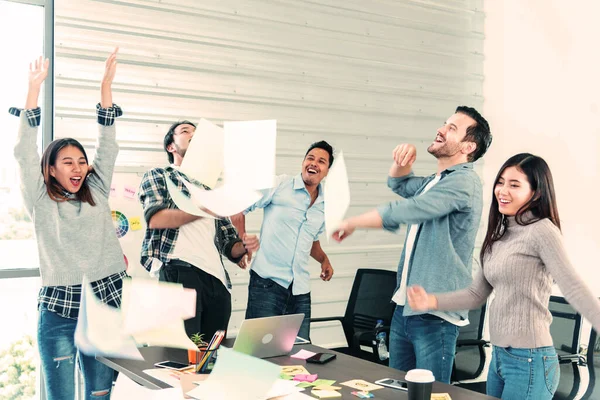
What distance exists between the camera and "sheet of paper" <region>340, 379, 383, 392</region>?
89.4 inches

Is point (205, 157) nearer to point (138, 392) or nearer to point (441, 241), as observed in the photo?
point (138, 392)

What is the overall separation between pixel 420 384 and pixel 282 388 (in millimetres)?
500


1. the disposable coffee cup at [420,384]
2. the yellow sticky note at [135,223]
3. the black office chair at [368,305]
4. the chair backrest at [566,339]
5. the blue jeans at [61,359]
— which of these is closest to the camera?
the disposable coffee cup at [420,384]

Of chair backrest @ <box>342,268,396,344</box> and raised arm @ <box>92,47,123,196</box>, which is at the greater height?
raised arm @ <box>92,47,123,196</box>

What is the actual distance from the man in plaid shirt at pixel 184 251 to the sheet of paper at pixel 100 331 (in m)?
0.35

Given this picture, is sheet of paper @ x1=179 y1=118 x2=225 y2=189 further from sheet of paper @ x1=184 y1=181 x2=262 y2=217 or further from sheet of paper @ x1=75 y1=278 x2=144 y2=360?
sheet of paper @ x1=75 y1=278 x2=144 y2=360

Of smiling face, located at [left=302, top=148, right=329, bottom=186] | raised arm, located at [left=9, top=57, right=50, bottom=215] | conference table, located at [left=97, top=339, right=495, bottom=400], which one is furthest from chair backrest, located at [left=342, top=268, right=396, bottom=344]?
raised arm, located at [left=9, top=57, right=50, bottom=215]

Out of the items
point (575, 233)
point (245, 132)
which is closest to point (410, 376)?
point (245, 132)

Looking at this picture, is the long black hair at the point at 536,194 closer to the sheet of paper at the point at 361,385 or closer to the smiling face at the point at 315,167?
the sheet of paper at the point at 361,385

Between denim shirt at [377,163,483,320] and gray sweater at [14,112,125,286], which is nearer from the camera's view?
denim shirt at [377,163,483,320]

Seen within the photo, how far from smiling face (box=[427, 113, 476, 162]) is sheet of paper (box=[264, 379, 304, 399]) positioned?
1.20 meters

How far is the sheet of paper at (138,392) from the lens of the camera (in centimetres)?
207

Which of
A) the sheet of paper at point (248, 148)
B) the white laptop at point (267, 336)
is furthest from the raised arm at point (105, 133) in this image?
the white laptop at point (267, 336)

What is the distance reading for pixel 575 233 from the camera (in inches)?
203
